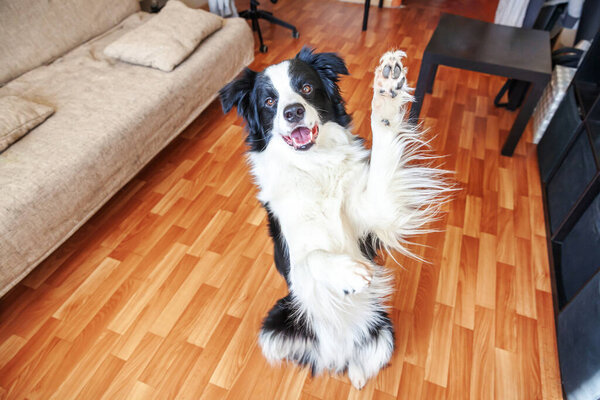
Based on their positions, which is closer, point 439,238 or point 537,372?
point 537,372

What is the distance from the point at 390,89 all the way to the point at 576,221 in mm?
1265

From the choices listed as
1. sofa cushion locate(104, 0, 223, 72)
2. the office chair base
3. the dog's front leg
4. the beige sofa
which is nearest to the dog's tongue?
the dog's front leg

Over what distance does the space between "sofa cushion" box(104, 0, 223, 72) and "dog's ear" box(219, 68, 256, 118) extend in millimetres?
1105

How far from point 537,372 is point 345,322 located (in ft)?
3.01

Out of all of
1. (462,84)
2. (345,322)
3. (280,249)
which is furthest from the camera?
(462,84)

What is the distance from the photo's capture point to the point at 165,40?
2.26 m

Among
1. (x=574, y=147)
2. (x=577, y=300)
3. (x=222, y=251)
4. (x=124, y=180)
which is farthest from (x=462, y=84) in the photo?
(x=124, y=180)

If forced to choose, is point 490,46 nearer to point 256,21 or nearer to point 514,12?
point 514,12

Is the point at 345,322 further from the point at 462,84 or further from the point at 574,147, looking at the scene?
the point at 462,84

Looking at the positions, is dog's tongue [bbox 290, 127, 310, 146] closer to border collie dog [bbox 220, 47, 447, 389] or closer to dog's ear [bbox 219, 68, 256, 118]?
border collie dog [bbox 220, 47, 447, 389]

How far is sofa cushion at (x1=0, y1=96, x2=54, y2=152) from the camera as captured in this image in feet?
5.48

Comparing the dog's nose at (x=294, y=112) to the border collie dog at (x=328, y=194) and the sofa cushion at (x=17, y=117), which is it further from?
the sofa cushion at (x=17, y=117)

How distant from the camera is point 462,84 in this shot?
2873mm

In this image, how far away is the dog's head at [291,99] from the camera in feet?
4.03
